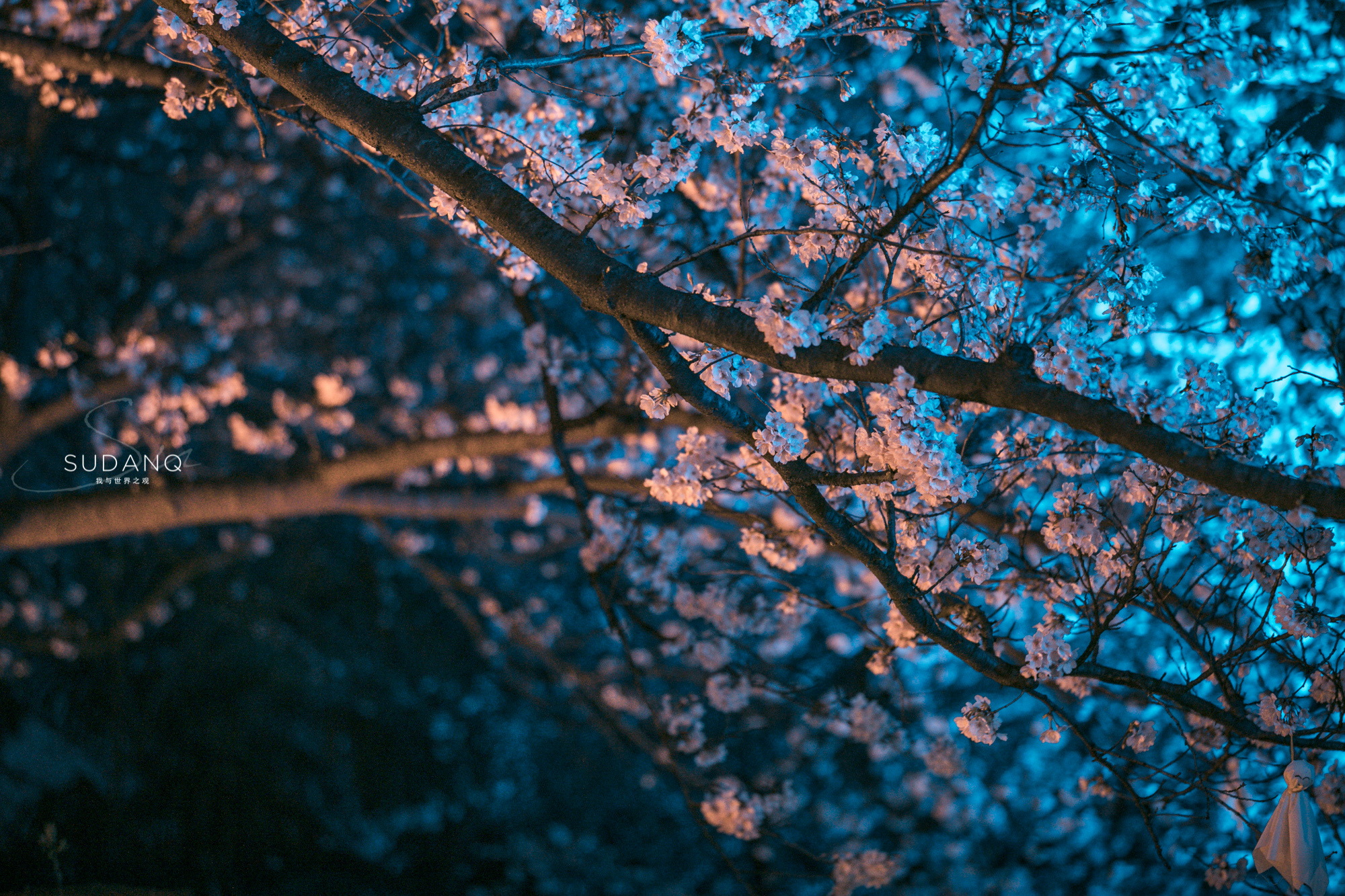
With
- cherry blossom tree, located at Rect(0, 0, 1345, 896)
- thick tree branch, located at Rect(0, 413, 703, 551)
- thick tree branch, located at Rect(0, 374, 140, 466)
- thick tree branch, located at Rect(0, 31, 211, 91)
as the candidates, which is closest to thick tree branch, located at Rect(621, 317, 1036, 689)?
cherry blossom tree, located at Rect(0, 0, 1345, 896)

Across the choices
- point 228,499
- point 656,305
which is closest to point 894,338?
point 656,305

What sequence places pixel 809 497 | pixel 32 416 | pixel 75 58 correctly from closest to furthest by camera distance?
1. pixel 809 497
2. pixel 75 58
3. pixel 32 416

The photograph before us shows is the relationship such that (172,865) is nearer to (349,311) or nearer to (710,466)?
(349,311)

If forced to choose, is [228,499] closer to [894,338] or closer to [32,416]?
[32,416]

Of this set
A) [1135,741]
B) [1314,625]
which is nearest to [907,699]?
[1135,741]

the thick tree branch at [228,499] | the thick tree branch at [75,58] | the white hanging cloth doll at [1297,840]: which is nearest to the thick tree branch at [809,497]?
the white hanging cloth doll at [1297,840]

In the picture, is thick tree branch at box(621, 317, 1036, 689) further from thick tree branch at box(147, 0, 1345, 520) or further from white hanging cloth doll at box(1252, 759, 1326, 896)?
white hanging cloth doll at box(1252, 759, 1326, 896)

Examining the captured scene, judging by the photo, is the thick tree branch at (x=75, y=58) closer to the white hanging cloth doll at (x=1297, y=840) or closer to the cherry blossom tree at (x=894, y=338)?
the cherry blossom tree at (x=894, y=338)
